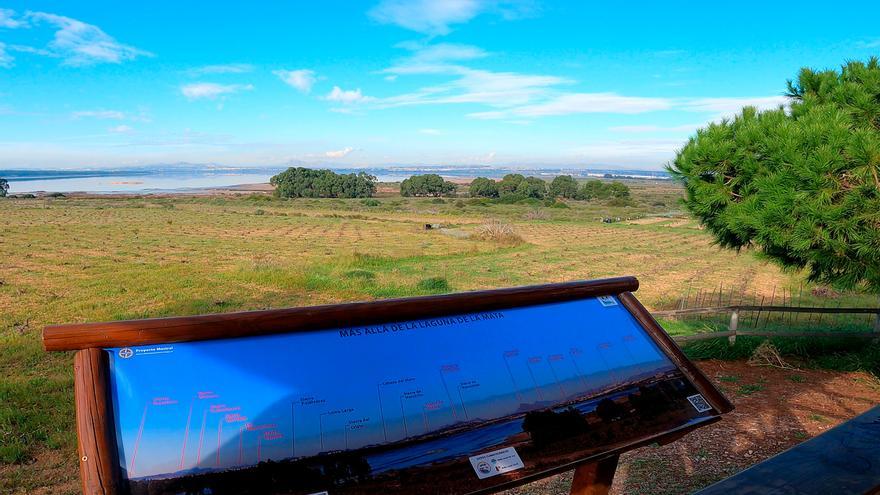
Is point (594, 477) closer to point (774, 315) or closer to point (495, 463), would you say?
point (495, 463)

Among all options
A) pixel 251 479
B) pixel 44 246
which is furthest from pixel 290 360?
pixel 44 246

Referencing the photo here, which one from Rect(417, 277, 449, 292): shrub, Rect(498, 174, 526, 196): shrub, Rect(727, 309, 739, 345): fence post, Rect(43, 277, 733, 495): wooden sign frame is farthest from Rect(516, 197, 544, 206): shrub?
Rect(43, 277, 733, 495): wooden sign frame

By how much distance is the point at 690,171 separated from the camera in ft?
19.7

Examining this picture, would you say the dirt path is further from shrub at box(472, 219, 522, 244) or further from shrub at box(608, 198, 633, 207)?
shrub at box(608, 198, 633, 207)

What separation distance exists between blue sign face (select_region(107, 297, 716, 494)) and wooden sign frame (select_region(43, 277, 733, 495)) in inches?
1.4

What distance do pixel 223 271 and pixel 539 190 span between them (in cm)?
9171

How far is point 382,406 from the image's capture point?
1.90 meters

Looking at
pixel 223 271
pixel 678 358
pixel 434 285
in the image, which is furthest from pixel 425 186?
pixel 678 358

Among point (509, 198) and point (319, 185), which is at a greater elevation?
point (319, 185)

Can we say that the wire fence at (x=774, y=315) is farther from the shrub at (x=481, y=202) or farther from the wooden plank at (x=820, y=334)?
the shrub at (x=481, y=202)

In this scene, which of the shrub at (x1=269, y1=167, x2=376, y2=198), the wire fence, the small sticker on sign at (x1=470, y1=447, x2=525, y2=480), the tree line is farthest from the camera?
the tree line

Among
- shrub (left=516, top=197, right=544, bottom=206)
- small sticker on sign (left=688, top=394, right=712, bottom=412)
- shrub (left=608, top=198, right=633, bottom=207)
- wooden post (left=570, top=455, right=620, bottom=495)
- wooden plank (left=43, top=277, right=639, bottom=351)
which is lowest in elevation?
shrub (left=608, top=198, right=633, bottom=207)

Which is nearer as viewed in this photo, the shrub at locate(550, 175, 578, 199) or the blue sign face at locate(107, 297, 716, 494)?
the blue sign face at locate(107, 297, 716, 494)

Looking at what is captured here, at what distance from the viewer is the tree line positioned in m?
108
